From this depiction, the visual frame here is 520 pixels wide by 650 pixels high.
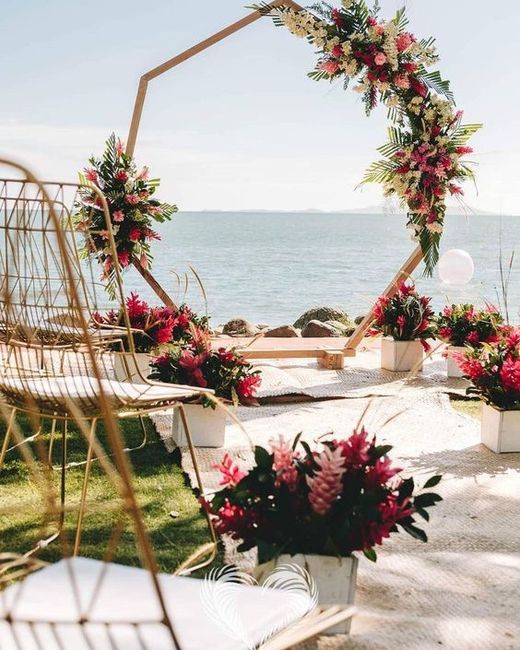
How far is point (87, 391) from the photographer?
7.72ft

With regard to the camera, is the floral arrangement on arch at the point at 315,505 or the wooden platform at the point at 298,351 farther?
the wooden platform at the point at 298,351

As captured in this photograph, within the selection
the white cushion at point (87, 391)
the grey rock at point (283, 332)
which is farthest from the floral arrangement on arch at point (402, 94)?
the grey rock at point (283, 332)

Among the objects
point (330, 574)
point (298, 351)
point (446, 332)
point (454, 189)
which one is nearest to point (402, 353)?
point (446, 332)

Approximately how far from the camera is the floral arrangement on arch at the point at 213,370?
13.4 ft

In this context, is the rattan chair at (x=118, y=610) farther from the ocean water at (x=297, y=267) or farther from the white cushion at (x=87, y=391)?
the ocean water at (x=297, y=267)

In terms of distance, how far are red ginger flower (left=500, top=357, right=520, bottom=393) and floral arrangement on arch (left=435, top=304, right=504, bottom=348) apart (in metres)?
1.63

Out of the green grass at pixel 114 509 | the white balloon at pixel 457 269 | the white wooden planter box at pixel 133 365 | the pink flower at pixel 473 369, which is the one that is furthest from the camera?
the white balloon at pixel 457 269

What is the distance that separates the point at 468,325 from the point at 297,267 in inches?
1311

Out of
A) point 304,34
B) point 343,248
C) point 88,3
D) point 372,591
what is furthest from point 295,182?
point 372,591

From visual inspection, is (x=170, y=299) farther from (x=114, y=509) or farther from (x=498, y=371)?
(x=114, y=509)

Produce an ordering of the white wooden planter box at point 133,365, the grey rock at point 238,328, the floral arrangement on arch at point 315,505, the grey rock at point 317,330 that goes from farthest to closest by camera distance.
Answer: the grey rock at point 238,328
the grey rock at point 317,330
the white wooden planter box at point 133,365
the floral arrangement on arch at point 315,505

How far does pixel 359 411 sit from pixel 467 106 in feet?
177

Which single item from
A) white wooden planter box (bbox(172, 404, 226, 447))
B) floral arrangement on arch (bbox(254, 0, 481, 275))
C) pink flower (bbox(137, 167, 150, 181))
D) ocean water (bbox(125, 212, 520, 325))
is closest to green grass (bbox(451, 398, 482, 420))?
ocean water (bbox(125, 212, 520, 325))

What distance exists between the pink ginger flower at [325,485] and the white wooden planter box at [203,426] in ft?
6.13
